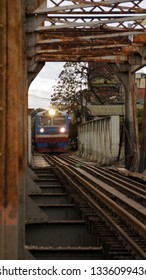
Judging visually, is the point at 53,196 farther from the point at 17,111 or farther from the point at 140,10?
the point at 17,111

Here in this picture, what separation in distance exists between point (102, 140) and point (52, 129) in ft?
36.8

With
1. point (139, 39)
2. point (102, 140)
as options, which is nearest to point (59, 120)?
point (102, 140)

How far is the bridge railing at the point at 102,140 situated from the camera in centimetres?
2475

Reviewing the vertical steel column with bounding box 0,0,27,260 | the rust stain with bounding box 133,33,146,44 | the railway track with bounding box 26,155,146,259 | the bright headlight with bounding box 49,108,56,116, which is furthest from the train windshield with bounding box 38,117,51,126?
the vertical steel column with bounding box 0,0,27,260

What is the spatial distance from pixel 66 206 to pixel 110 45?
9627 mm

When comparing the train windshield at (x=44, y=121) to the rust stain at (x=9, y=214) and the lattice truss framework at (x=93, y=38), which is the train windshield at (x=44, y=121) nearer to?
the lattice truss framework at (x=93, y=38)

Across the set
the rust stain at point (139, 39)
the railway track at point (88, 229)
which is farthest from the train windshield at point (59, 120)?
the railway track at point (88, 229)

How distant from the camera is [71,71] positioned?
52.2 metres

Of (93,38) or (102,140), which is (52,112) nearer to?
(102,140)

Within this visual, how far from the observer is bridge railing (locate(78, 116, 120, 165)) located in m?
24.8

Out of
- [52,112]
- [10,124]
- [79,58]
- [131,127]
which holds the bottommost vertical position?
[131,127]

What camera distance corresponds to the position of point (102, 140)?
27.7 metres

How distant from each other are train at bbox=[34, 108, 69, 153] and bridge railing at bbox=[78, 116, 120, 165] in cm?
216
